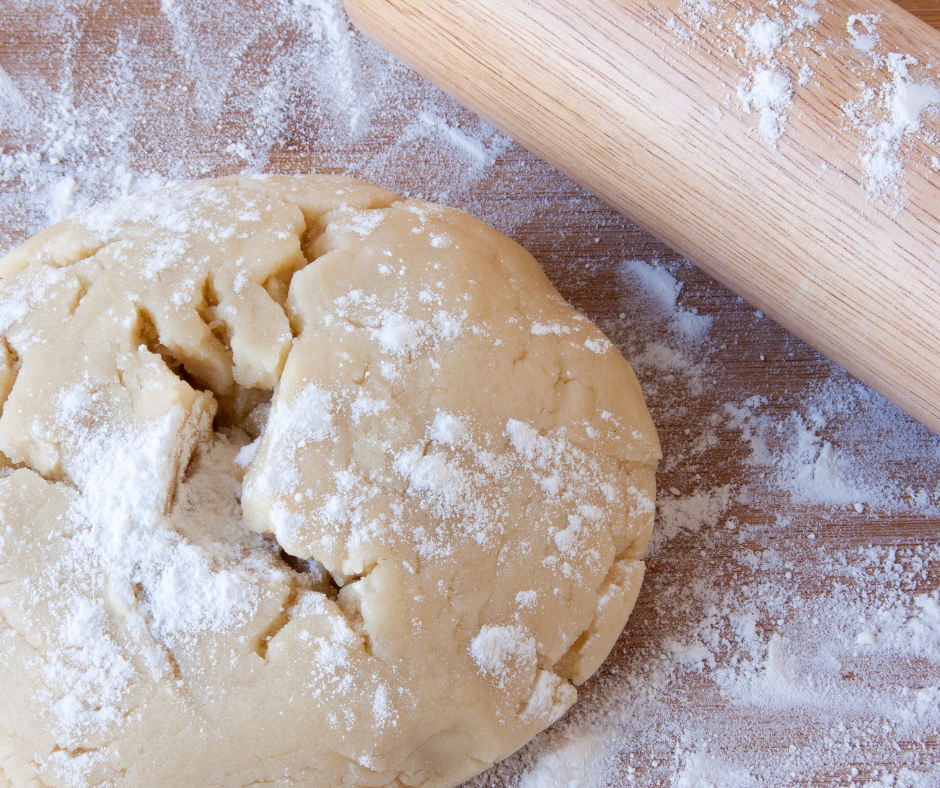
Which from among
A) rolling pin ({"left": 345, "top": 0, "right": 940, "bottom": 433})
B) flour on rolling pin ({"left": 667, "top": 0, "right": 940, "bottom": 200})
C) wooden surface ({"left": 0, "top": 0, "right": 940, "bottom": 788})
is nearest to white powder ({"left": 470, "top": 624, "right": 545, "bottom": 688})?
wooden surface ({"left": 0, "top": 0, "right": 940, "bottom": 788})

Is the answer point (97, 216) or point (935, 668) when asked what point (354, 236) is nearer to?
point (97, 216)

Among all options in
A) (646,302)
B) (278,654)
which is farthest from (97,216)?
(646,302)

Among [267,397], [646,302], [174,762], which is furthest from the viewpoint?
[646,302]

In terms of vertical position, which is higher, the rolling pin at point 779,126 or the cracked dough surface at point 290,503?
the rolling pin at point 779,126

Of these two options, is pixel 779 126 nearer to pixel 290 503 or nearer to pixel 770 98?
pixel 770 98

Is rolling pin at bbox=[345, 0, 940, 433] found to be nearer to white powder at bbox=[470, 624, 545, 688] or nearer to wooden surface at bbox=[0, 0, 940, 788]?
wooden surface at bbox=[0, 0, 940, 788]

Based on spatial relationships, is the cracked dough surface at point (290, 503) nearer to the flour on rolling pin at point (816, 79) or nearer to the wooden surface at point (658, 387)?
the wooden surface at point (658, 387)

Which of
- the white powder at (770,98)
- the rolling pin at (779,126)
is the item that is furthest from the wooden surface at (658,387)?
the white powder at (770,98)
